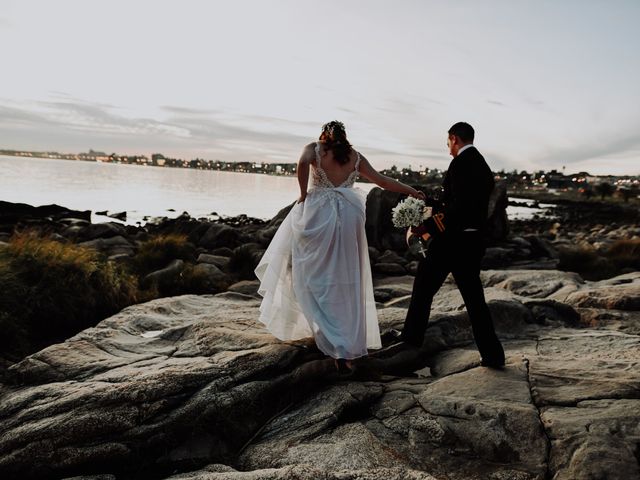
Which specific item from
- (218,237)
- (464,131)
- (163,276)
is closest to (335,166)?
(464,131)

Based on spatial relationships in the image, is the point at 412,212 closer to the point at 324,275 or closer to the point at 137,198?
the point at 324,275

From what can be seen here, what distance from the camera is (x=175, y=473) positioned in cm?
403

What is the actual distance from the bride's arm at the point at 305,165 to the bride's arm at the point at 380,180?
66 cm

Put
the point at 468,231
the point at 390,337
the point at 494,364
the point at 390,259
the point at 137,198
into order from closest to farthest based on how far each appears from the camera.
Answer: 1. the point at 494,364
2. the point at 468,231
3. the point at 390,337
4. the point at 390,259
5. the point at 137,198

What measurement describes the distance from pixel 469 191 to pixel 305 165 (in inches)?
74.7

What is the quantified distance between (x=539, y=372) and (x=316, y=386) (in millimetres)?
2330

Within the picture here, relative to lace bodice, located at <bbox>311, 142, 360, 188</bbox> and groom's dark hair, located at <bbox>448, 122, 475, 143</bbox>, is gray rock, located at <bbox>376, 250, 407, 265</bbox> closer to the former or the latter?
lace bodice, located at <bbox>311, 142, 360, 188</bbox>

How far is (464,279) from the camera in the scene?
554cm

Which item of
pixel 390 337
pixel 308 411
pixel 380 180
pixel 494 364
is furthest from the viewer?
pixel 390 337

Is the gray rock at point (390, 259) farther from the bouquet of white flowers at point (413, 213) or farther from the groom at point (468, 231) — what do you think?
the groom at point (468, 231)

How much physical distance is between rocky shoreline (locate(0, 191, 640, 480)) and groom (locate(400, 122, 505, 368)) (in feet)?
1.33

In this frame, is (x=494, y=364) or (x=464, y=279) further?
(x=464, y=279)

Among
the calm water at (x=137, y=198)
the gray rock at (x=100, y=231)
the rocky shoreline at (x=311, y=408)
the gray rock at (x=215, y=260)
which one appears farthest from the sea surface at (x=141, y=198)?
the rocky shoreline at (x=311, y=408)

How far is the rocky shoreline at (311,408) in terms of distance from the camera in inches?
152
